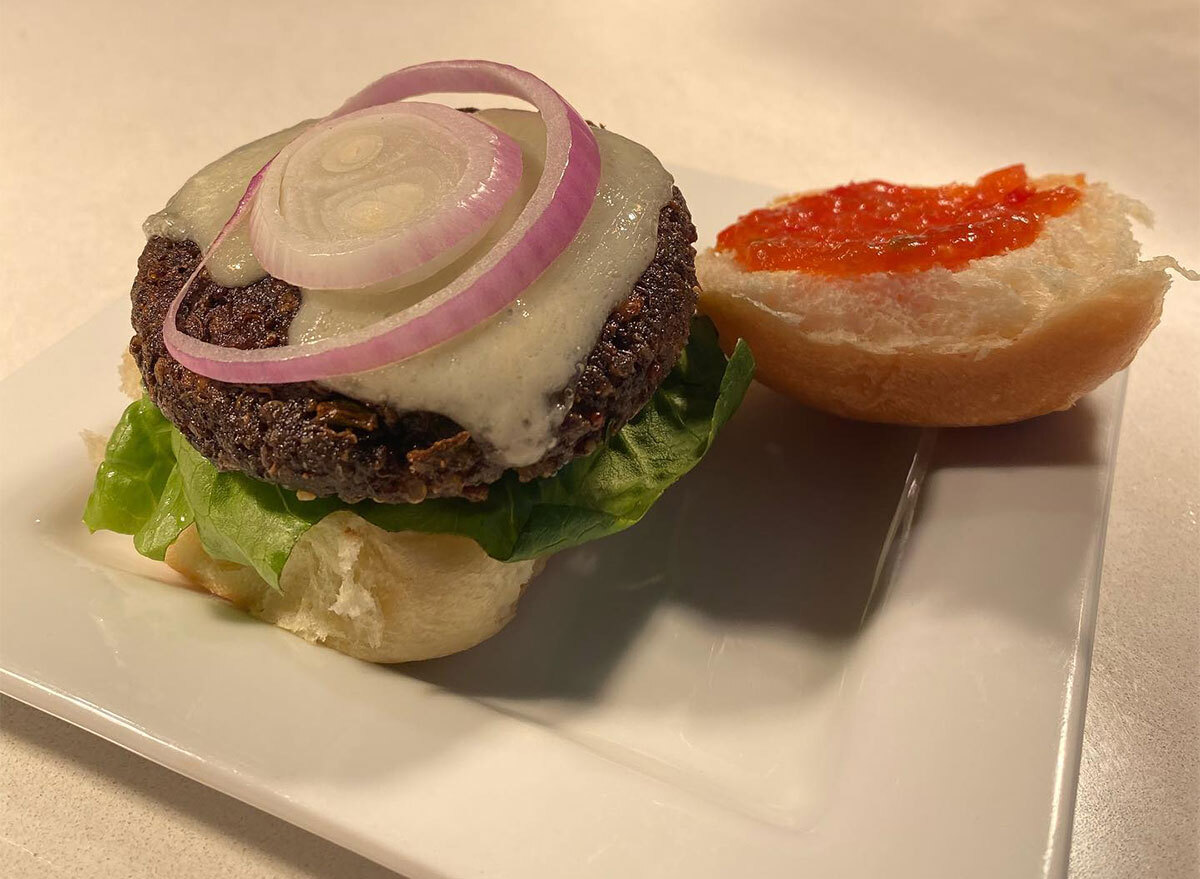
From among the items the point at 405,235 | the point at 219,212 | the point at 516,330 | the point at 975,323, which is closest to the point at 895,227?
the point at 975,323

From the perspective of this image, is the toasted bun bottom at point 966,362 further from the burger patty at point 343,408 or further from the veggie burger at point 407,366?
the burger patty at point 343,408

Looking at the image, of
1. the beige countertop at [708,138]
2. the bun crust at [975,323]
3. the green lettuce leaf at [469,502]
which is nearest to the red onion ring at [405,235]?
the green lettuce leaf at [469,502]

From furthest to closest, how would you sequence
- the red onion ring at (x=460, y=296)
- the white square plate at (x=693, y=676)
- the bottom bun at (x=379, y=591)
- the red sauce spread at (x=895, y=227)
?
the red sauce spread at (x=895, y=227) < the bottom bun at (x=379, y=591) < the red onion ring at (x=460, y=296) < the white square plate at (x=693, y=676)

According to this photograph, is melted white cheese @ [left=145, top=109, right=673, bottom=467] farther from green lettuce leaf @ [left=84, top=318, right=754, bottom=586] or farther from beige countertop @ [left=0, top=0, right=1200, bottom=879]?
beige countertop @ [left=0, top=0, right=1200, bottom=879]

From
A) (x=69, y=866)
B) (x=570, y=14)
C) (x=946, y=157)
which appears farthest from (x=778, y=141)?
(x=69, y=866)

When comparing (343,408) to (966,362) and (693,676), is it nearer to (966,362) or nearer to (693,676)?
(693,676)

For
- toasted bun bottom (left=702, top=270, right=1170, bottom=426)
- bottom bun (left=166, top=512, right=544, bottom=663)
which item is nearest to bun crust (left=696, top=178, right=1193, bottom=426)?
toasted bun bottom (left=702, top=270, right=1170, bottom=426)
